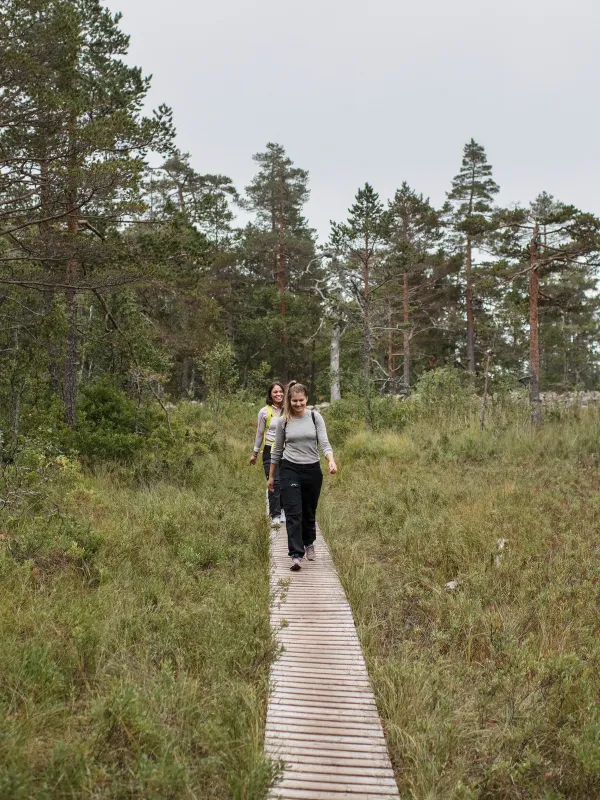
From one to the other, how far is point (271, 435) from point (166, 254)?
4.40 m

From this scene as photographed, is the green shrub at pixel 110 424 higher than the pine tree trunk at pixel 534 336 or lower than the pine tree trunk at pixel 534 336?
lower

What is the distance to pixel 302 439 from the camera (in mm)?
5602

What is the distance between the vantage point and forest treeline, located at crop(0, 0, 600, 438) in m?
7.37

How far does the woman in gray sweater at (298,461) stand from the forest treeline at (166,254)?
422cm

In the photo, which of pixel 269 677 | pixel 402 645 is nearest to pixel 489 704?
pixel 402 645

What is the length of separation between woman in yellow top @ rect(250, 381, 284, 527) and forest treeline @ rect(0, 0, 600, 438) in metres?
3.51

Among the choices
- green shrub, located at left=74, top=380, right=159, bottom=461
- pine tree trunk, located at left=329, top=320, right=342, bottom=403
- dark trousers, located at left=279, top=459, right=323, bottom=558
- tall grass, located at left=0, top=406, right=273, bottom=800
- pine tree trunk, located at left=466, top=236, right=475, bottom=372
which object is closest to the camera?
tall grass, located at left=0, top=406, right=273, bottom=800

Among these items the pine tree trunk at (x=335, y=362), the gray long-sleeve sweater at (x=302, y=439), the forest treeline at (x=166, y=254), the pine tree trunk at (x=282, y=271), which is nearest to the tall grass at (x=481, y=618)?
the gray long-sleeve sweater at (x=302, y=439)

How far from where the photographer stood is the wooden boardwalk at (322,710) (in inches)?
102

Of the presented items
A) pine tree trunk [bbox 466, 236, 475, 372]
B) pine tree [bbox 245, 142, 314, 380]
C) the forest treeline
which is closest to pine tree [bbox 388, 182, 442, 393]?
the forest treeline

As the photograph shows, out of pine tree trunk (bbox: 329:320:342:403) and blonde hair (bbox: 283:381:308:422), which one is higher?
pine tree trunk (bbox: 329:320:342:403)

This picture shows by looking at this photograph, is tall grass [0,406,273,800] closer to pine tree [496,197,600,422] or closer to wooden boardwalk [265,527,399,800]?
wooden boardwalk [265,527,399,800]

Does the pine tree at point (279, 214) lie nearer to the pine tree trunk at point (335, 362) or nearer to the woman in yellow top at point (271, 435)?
the pine tree trunk at point (335, 362)

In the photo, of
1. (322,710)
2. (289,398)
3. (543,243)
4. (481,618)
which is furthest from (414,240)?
(322,710)
